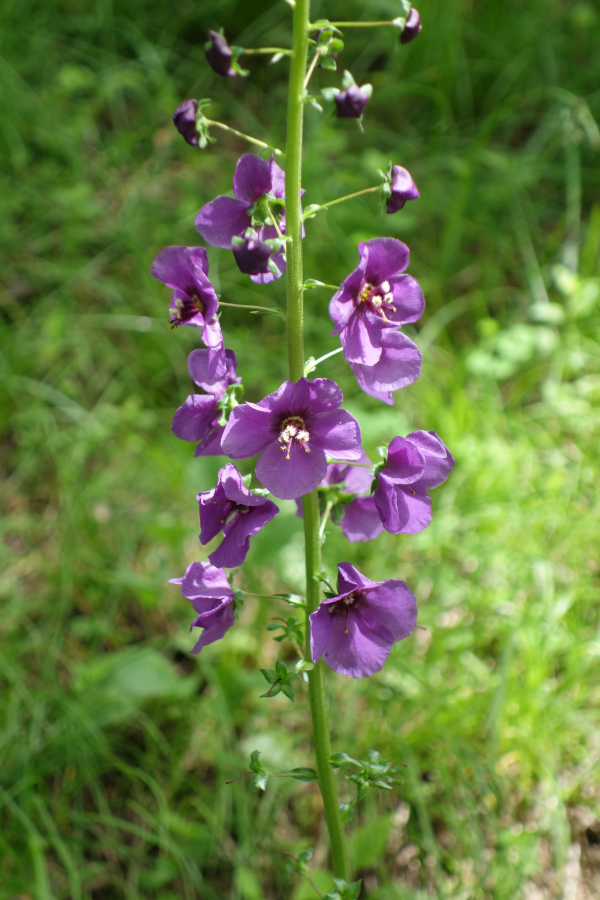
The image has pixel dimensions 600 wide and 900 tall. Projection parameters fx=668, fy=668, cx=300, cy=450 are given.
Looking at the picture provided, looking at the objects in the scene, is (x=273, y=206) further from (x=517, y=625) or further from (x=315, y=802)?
(x=315, y=802)

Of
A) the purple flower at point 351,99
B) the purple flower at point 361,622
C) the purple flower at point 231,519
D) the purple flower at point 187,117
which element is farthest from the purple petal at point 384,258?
the purple flower at point 361,622

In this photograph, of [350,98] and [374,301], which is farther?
[374,301]

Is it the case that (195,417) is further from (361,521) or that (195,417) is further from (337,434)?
(361,521)

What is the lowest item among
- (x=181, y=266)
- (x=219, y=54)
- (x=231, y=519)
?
(x=231, y=519)

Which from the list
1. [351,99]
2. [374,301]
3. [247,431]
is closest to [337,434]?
[247,431]

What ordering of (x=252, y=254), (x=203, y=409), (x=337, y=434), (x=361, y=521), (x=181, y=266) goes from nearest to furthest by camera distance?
1. (x=252, y=254)
2. (x=337, y=434)
3. (x=181, y=266)
4. (x=203, y=409)
5. (x=361, y=521)

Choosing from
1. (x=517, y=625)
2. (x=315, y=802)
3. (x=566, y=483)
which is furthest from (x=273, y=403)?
(x=566, y=483)

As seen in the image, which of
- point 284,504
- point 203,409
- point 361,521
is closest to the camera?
point 203,409
